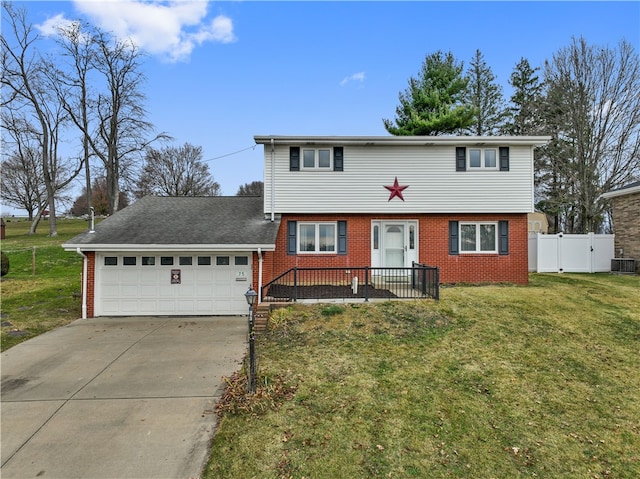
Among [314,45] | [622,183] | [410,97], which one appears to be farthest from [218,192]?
[622,183]

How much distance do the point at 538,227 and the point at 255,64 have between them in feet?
75.5

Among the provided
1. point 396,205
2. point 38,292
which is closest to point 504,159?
point 396,205

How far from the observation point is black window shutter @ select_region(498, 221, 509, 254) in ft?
41.1

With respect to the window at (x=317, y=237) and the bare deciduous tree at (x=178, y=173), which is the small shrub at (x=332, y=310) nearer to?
the window at (x=317, y=237)

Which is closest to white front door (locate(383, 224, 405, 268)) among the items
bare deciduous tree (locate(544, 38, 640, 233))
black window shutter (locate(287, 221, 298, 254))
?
black window shutter (locate(287, 221, 298, 254))

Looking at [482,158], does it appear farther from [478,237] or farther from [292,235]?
[292,235]

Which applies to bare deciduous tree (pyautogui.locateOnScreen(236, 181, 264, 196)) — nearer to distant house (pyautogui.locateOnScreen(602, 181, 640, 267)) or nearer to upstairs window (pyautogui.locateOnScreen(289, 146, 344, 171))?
upstairs window (pyautogui.locateOnScreen(289, 146, 344, 171))

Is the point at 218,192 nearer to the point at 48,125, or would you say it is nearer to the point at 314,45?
the point at 48,125

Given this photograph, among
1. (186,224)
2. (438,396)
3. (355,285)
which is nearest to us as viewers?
(438,396)

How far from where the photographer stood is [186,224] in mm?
11336

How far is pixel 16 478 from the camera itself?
343cm

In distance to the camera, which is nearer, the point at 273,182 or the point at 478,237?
the point at 273,182

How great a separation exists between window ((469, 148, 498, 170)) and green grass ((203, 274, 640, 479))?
5.70 meters

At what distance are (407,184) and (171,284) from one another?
8.89 metres
